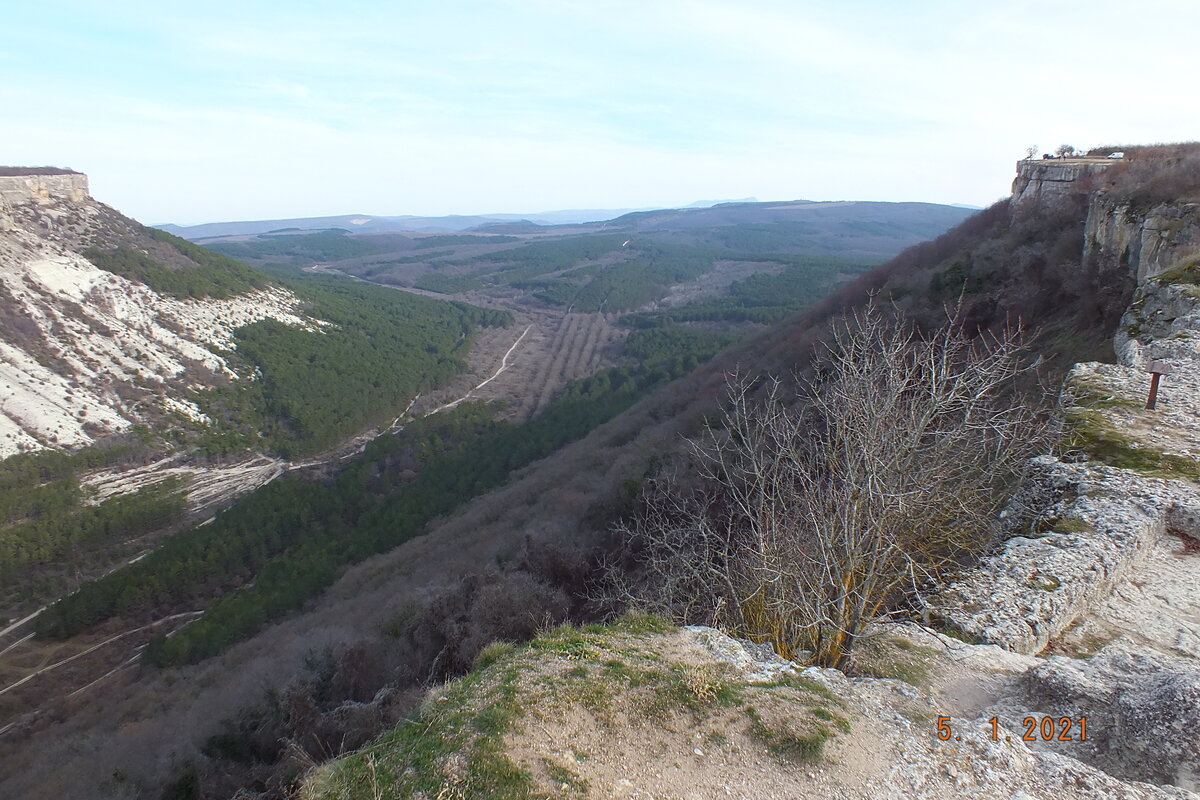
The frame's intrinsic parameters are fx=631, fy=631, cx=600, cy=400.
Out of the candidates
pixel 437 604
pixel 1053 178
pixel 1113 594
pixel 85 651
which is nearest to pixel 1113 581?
pixel 1113 594

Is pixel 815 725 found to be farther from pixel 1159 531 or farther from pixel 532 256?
pixel 532 256

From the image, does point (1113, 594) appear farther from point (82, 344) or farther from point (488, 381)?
point (488, 381)

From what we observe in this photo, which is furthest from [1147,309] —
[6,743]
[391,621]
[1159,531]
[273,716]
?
[6,743]

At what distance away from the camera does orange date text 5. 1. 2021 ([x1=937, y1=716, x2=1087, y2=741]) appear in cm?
577

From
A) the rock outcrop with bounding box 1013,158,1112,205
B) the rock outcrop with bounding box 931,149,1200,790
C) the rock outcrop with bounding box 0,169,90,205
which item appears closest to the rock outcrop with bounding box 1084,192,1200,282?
the rock outcrop with bounding box 931,149,1200,790

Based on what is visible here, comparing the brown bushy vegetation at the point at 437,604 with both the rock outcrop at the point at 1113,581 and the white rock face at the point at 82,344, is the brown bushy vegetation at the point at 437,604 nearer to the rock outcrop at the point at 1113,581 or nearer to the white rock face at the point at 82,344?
the rock outcrop at the point at 1113,581

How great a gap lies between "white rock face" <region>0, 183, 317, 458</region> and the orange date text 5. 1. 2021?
1741 inches

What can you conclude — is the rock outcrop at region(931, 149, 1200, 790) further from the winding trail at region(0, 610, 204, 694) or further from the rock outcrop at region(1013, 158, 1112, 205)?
the winding trail at region(0, 610, 204, 694)

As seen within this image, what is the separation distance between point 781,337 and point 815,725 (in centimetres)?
3440

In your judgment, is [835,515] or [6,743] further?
[6,743]

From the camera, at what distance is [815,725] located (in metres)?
5.86

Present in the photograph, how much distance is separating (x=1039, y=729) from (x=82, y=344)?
53489 mm

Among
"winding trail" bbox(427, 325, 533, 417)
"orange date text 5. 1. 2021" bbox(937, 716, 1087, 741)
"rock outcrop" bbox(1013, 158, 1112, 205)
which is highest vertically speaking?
"rock outcrop" bbox(1013, 158, 1112, 205)

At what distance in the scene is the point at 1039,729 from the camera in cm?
590
